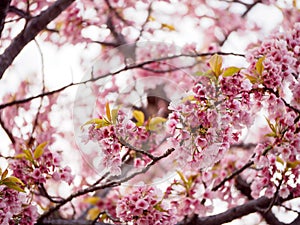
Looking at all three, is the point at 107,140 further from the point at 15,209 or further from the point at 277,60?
the point at 277,60

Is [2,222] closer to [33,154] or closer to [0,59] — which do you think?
[33,154]

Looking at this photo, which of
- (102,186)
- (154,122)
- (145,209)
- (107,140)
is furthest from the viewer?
(154,122)

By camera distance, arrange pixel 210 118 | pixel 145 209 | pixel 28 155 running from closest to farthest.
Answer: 1. pixel 210 118
2. pixel 145 209
3. pixel 28 155

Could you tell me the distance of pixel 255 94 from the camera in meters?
2.49

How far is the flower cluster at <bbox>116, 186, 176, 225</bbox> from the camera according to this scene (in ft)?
8.74

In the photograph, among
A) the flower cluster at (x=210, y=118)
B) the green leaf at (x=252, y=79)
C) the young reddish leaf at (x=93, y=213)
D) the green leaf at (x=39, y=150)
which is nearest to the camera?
the flower cluster at (x=210, y=118)

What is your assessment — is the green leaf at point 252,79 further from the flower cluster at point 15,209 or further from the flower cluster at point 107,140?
the flower cluster at point 15,209

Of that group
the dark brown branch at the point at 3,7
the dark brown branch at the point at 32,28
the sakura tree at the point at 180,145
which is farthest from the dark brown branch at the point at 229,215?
the dark brown branch at the point at 3,7

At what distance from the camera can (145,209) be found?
8.79 feet

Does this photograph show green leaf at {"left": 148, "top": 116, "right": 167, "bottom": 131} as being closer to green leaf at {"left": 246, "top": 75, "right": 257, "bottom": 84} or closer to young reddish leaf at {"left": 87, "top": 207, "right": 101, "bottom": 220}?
green leaf at {"left": 246, "top": 75, "right": 257, "bottom": 84}

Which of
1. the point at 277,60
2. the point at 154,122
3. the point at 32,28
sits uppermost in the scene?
the point at 32,28

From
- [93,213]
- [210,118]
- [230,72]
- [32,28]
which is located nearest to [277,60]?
[230,72]

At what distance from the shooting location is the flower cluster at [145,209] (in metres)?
2.66

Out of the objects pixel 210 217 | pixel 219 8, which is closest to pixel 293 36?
pixel 210 217
